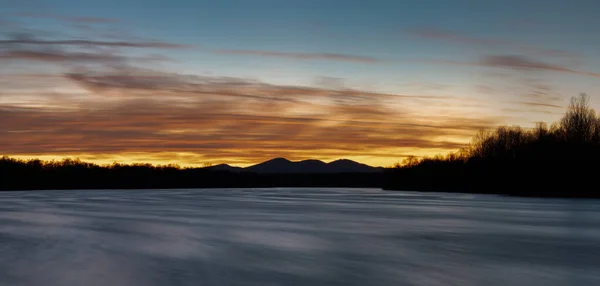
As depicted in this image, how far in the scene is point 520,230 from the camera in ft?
81.2

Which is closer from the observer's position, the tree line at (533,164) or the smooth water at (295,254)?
the smooth water at (295,254)

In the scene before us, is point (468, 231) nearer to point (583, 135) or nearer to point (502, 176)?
point (583, 135)

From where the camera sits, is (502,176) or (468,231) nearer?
(468,231)

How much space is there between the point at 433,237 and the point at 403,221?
8.16 metres

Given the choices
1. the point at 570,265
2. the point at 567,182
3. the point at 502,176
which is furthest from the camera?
the point at 502,176

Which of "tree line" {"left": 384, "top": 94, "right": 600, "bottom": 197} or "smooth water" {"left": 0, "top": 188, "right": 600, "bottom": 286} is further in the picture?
"tree line" {"left": 384, "top": 94, "right": 600, "bottom": 197}

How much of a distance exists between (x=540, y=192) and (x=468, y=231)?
4871 centimetres

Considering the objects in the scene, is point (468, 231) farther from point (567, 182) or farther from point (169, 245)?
point (567, 182)

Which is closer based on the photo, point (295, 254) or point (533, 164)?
point (295, 254)

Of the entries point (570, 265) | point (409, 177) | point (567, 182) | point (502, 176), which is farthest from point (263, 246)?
point (409, 177)

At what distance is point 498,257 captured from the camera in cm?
1609

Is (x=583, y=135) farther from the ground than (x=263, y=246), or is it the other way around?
(x=583, y=135)

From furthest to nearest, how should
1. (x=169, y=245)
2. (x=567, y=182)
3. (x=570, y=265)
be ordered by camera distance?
1. (x=567, y=182)
2. (x=169, y=245)
3. (x=570, y=265)

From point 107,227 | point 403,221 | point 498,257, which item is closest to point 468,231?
point 403,221
